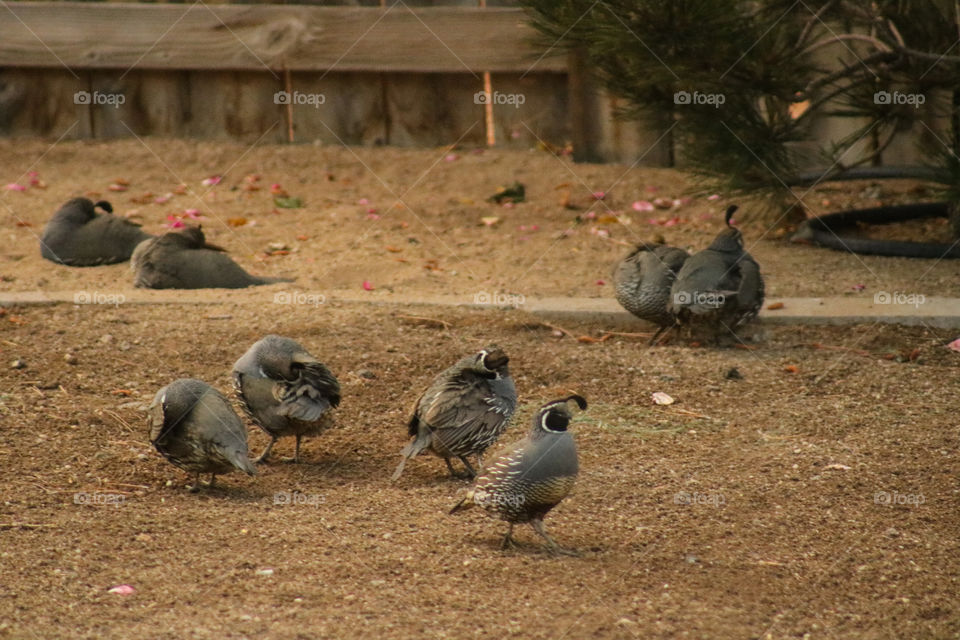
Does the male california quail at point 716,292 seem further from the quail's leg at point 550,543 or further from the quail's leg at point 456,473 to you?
the quail's leg at point 550,543

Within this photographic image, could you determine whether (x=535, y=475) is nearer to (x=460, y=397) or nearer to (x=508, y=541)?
(x=508, y=541)

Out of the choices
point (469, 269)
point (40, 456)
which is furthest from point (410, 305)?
point (40, 456)

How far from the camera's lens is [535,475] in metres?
3.89

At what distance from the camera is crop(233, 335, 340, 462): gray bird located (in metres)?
4.84

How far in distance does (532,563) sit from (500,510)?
8.3 inches

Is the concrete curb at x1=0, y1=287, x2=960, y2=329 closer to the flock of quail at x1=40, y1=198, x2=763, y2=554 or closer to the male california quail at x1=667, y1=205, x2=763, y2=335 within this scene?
the flock of quail at x1=40, y1=198, x2=763, y2=554

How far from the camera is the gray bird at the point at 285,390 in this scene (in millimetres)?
4844

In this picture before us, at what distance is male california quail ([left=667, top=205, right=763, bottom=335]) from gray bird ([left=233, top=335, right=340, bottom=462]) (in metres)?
2.22

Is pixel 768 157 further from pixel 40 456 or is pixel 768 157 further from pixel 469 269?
pixel 40 456

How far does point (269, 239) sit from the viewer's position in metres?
8.26

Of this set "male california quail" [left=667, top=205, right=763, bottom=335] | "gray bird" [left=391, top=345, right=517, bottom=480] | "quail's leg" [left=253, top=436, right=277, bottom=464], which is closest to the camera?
"gray bird" [left=391, top=345, right=517, bottom=480]

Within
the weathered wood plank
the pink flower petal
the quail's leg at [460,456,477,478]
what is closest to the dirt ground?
the pink flower petal

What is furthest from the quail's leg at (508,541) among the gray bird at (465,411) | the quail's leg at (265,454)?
the quail's leg at (265,454)

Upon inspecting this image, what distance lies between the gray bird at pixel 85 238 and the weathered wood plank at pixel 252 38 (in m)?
2.47
